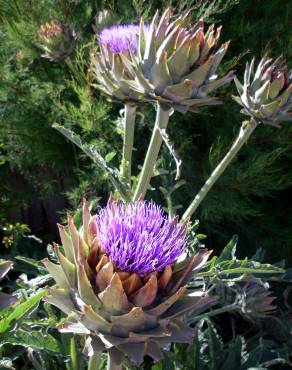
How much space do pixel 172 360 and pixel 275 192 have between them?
2.86ft

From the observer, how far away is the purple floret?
1.10m

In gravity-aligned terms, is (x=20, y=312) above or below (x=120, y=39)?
below

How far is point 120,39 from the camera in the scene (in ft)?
3.69

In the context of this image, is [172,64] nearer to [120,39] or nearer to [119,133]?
[120,39]

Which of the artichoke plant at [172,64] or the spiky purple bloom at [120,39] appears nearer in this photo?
the artichoke plant at [172,64]

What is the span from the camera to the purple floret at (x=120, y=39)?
1099 millimetres

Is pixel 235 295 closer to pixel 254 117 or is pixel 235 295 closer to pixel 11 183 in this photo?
pixel 254 117

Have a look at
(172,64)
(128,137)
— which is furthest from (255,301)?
(172,64)

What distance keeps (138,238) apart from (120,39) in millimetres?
546

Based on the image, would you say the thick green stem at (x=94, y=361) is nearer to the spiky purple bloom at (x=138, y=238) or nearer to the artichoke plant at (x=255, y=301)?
the spiky purple bloom at (x=138, y=238)

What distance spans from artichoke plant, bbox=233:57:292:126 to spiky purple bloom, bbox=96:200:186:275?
1.16ft

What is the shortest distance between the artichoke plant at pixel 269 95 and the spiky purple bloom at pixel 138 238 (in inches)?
14.0

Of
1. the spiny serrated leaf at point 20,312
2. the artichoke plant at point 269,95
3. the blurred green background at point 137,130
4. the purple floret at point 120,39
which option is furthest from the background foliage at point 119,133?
the spiny serrated leaf at point 20,312

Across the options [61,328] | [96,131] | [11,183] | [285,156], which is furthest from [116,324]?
[11,183]
